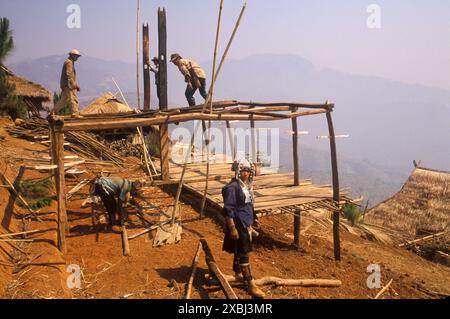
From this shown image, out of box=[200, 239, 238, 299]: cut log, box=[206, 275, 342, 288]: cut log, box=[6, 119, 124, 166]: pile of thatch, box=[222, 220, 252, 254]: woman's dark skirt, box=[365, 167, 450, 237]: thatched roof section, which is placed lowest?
box=[365, 167, 450, 237]: thatched roof section

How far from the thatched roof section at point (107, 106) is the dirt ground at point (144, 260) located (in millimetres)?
3838

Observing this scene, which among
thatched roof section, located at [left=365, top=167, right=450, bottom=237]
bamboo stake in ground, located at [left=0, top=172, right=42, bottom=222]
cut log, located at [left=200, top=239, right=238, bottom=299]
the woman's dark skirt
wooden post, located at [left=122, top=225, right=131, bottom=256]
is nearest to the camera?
cut log, located at [left=200, top=239, right=238, bottom=299]

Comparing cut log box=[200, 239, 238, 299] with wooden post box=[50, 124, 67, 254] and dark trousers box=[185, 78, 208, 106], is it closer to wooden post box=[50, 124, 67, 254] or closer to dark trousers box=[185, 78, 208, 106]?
wooden post box=[50, 124, 67, 254]

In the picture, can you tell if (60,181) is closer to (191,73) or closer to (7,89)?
(191,73)

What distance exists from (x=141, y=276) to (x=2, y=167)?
413 centimetres

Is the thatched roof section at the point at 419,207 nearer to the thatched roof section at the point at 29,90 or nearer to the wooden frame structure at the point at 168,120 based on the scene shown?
the wooden frame structure at the point at 168,120

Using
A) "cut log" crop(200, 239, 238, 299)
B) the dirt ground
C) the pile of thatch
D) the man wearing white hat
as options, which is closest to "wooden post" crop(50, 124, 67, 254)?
the dirt ground

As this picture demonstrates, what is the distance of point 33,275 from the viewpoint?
5078 mm

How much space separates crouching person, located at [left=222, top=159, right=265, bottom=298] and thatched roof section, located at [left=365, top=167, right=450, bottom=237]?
1259 centimetres

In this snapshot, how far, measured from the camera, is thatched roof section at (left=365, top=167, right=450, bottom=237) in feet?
51.1

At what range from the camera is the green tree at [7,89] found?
1208cm

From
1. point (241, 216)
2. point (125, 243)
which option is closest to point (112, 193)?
point (125, 243)

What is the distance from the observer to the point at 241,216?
520 centimetres
